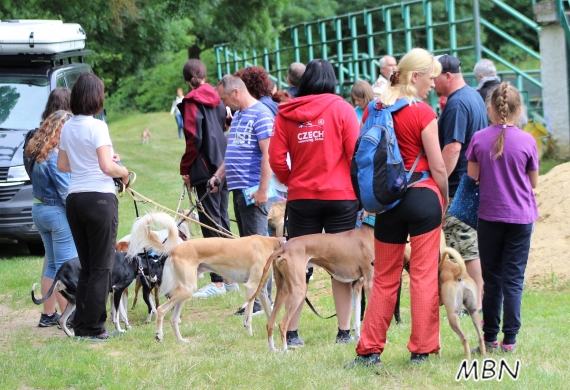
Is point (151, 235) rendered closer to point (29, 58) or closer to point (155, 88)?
point (29, 58)

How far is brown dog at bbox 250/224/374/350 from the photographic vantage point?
19.6ft

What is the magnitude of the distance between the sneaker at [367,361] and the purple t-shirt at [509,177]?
1.18m

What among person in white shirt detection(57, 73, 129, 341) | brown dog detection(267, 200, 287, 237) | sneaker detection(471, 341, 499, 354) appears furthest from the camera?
brown dog detection(267, 200, 287, 237)

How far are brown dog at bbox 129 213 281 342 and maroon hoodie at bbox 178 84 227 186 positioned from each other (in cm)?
130

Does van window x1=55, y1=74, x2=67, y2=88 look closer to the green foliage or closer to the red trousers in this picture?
the red trousers

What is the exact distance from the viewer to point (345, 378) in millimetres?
5066

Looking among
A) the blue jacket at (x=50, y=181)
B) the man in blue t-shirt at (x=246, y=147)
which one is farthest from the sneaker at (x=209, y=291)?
the blue jacket at (x=50, y=181)

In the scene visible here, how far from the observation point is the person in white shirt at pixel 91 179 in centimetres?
624

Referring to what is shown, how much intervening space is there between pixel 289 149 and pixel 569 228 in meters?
4.22

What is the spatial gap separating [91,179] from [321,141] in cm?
184

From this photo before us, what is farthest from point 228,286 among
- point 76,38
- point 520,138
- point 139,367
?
point 76,38

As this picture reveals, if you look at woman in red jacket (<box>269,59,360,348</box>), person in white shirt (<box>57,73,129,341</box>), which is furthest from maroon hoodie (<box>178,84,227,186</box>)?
woman in red jacket (<box>269,59,360,348</box>)

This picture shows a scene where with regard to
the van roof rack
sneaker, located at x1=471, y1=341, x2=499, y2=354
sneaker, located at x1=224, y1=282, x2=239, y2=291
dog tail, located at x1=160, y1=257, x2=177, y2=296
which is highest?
the van roof rack

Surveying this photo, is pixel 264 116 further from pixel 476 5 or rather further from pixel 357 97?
pixel 476 5
